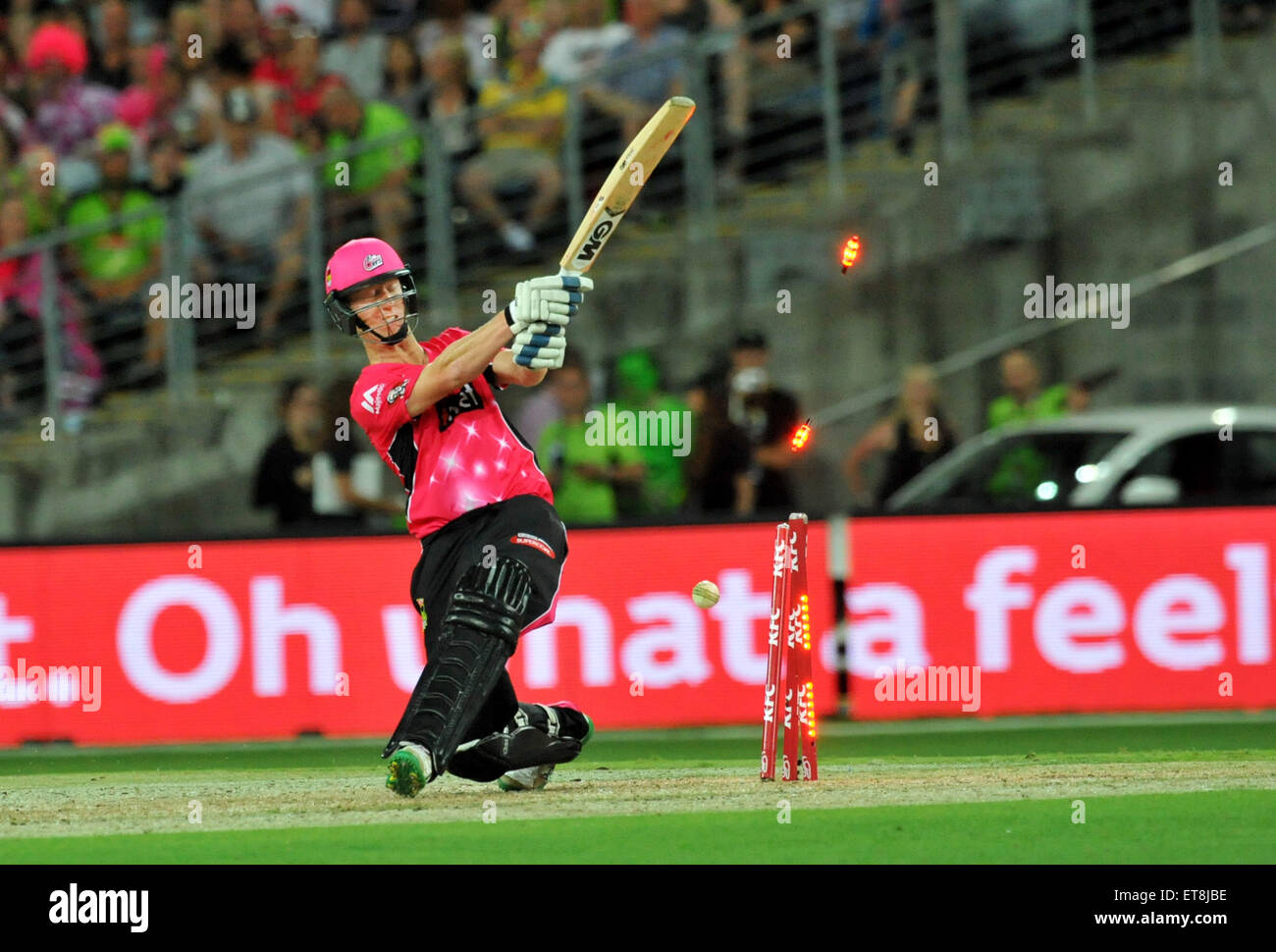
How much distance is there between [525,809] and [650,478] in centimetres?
531

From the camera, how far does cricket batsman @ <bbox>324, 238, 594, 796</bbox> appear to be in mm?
8031

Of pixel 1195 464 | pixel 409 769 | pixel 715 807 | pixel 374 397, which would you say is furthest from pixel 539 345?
pixel 1195 464

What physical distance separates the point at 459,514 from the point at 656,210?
7.04m

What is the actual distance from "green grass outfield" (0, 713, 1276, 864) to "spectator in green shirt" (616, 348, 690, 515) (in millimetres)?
2480

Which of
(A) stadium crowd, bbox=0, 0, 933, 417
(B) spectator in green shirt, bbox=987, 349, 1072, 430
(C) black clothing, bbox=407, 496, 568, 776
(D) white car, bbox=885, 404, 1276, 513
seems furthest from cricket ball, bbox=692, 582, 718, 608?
(A) stadium crowd, bbox=0, 0, 933, 417

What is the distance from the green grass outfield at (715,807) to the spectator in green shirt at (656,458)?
2.48 metres

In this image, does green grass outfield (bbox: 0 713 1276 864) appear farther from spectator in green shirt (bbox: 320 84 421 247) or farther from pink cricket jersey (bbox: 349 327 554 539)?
spectator in green shirt (bbox: 320 84 421 247)

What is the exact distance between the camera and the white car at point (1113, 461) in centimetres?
1303

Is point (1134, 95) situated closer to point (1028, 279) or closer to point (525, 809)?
point (1028, 279)

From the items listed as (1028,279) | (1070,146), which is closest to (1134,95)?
(1070,146)

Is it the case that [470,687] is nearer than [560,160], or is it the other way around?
[470,687]

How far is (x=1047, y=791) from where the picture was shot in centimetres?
848
